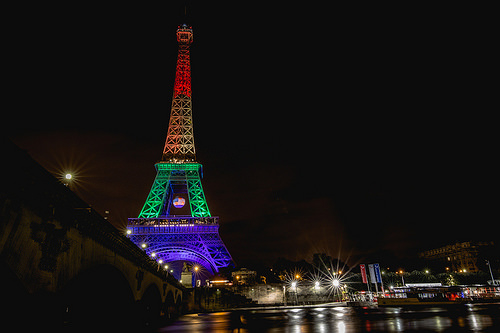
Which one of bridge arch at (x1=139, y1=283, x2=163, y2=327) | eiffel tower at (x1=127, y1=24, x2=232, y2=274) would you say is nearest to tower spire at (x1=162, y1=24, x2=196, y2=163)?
eiffel tower at (x1=127, y1=24, x2=232, y2=274)

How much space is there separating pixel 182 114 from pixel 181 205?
28417 mm

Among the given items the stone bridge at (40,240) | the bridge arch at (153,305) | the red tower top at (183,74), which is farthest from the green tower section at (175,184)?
the stone bridge at (40,240)

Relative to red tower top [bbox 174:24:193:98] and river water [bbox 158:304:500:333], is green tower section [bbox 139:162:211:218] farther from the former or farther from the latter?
river water [bbox 158:304:500:333]

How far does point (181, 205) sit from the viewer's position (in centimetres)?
9644

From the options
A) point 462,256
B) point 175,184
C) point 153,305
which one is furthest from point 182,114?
point 462,256

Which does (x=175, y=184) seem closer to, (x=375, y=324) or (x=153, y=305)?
(x=153, y=305)

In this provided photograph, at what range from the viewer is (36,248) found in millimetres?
7504

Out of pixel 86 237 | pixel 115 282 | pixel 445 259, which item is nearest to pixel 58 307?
pixel 86 237

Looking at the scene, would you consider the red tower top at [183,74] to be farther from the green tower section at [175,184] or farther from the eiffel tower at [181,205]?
the green tower section at [175,184]

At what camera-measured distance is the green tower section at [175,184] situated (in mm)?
78812

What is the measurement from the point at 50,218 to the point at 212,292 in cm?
6581

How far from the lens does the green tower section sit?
78812 mm

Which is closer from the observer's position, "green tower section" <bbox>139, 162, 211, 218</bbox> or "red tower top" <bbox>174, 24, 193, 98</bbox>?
"green tower section" <bbox>139, 162, 211, 218</bbox>

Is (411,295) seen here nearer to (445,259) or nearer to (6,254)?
(6,254)
